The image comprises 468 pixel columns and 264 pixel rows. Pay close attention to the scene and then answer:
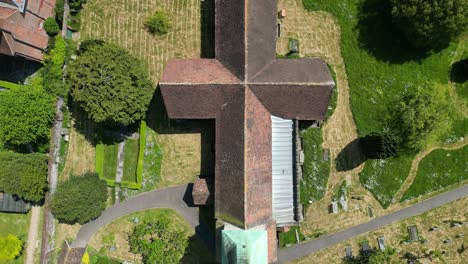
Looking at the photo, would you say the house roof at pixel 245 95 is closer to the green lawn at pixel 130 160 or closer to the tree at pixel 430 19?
the green lawn at pixel 130 160

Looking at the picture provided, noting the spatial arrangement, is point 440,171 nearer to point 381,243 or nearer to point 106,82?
point 381,243

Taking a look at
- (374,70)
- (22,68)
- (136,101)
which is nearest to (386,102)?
(374,70)

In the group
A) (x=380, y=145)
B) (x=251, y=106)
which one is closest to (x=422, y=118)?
(x=380, y=145)

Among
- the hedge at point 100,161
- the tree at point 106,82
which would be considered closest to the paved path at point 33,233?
the hedge at point 100,161

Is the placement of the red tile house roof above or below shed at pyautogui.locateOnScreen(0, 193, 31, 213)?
above

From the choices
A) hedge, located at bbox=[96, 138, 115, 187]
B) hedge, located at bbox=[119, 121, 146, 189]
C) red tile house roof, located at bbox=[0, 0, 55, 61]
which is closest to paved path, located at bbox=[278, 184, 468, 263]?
hedge, located at bbox=[119, 121, 146, 189]

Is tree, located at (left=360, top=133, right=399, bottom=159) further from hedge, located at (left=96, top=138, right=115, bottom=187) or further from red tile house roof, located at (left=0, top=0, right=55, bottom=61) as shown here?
red tile house roof, located at (left=0, top=0, right=55, bottom=61)
